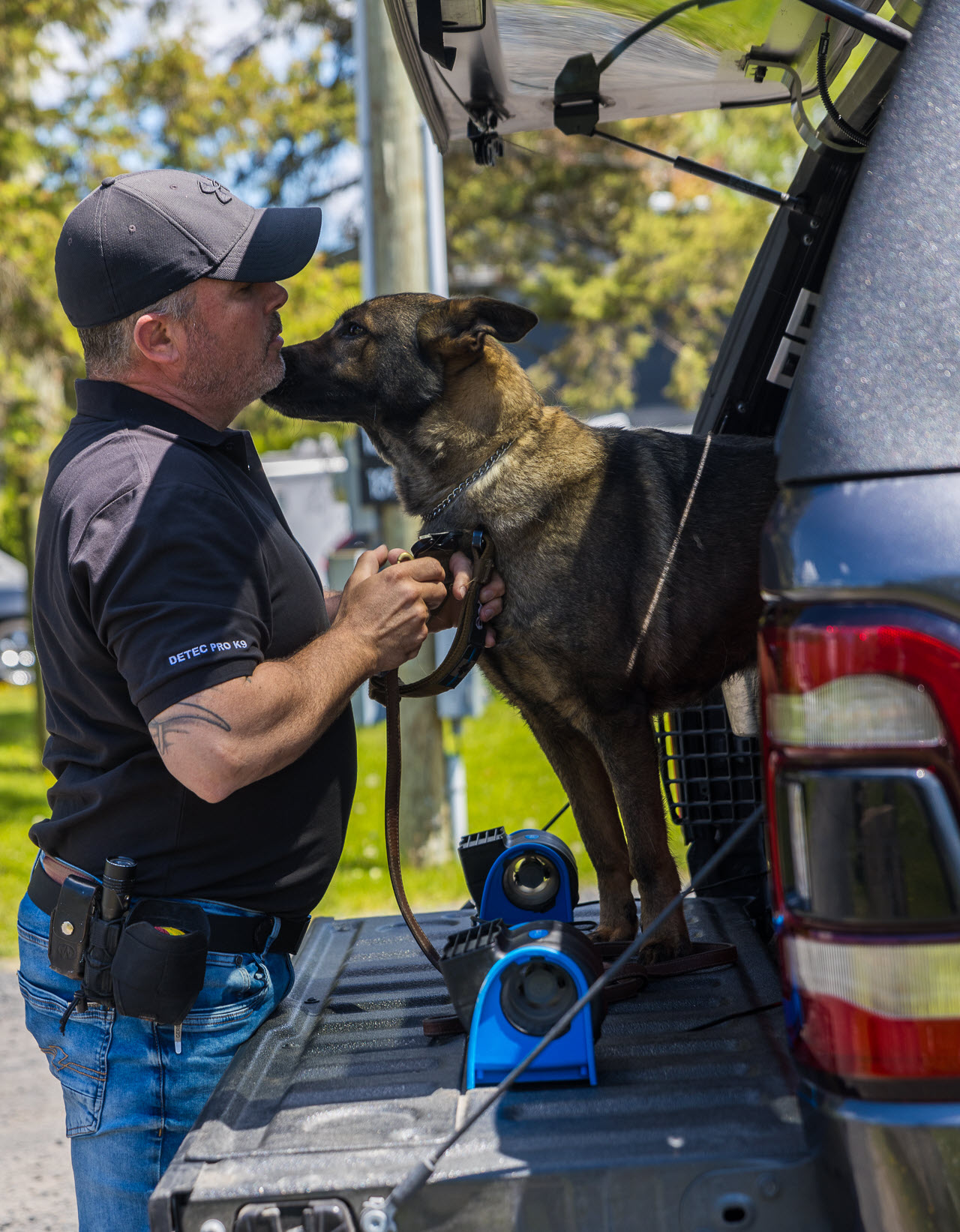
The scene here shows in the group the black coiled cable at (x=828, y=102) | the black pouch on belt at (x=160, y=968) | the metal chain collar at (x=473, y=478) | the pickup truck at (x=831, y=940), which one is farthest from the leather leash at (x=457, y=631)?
the black coiled cable at (x=828, y=102)

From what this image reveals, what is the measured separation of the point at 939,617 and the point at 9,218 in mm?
9049

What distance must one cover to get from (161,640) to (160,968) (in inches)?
22.3

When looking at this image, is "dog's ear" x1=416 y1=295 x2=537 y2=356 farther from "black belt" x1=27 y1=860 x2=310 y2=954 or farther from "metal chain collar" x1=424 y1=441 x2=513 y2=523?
"black belt" x1=27 y1=860 x2=310 y2=954

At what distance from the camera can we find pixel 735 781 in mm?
3043

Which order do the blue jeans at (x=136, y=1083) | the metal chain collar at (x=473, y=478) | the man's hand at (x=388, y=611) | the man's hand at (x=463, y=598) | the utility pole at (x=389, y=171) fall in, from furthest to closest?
the utility pole at (x=389, y=171) < the metal chain collar at (x=473, y=478) < the man's hand at (x=463, y=598) < the man's hand at (x=388, y=611) < the blue jeans at (x=136, y=1083)

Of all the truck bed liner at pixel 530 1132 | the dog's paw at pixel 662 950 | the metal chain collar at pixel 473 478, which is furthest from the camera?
the metal chain collar at pixel 473 478

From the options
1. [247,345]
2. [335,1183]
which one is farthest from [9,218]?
[335,1183]

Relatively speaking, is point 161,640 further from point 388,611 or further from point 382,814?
point 382,814

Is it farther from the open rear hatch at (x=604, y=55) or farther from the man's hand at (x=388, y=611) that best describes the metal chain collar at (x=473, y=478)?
the open rear hatch at (x=604, y=55)

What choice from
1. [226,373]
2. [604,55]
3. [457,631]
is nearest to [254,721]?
[457,631]

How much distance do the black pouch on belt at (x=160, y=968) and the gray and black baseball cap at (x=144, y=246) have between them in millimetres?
1163

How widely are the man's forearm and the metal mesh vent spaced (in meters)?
1.15

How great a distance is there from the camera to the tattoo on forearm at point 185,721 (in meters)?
1.94

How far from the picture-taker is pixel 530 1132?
159 cm
